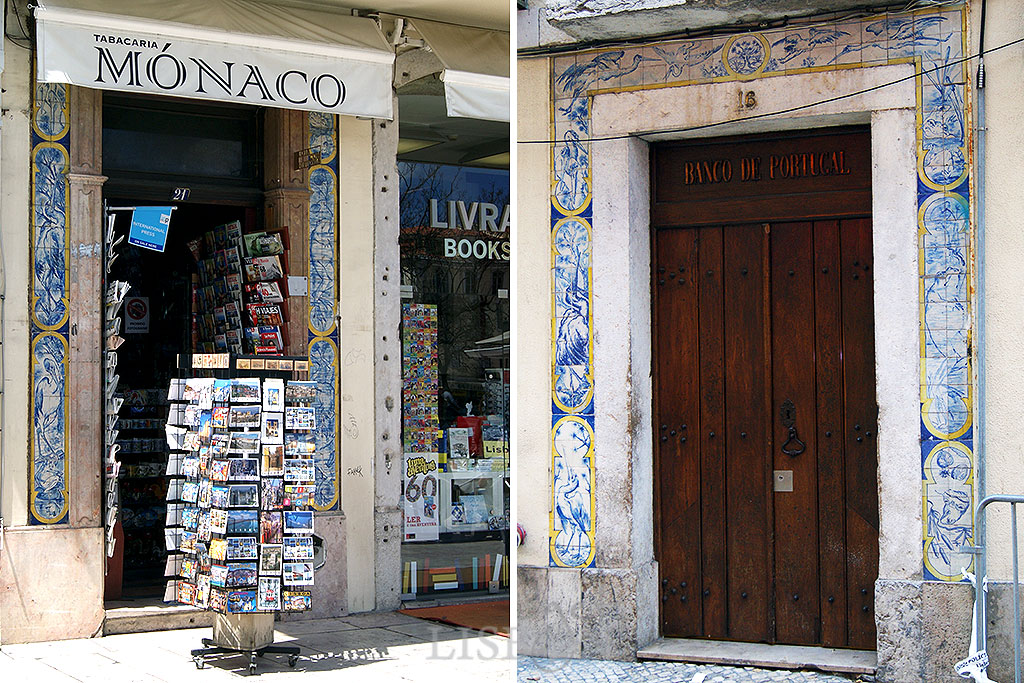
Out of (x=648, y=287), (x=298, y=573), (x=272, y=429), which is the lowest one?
(x=298, y=573)

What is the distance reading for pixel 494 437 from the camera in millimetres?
9750

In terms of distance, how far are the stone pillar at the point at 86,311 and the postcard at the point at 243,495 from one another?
4.89ft

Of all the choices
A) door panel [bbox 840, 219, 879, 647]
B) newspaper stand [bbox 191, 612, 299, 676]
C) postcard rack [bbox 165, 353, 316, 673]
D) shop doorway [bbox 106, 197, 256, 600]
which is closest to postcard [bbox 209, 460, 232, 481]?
postcard rack [bbox 165, 353, 316, 673]

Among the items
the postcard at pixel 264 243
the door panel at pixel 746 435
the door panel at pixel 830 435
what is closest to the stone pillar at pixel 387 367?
the postcard at pixel 264 243

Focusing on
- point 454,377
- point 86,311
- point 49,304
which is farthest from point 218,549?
point 454,377

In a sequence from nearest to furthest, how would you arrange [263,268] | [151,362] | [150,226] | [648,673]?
[648,673] → [150,226] → [263,268] → [151,362]

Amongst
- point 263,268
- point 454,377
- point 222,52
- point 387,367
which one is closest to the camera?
point 222,52

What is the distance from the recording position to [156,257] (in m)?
9.89

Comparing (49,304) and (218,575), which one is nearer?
(218,575)

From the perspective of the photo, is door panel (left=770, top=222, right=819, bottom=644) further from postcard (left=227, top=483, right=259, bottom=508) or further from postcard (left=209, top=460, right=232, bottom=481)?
postcard (left=209, top=460, right=232, bottom=481)

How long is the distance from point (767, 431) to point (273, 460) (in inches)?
122

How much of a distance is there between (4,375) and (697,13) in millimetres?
5055

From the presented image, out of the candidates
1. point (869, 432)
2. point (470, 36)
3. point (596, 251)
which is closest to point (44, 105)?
point (470, 36)

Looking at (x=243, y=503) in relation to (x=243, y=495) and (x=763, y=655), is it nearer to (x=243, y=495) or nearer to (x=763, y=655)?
(x=243, y=495)
